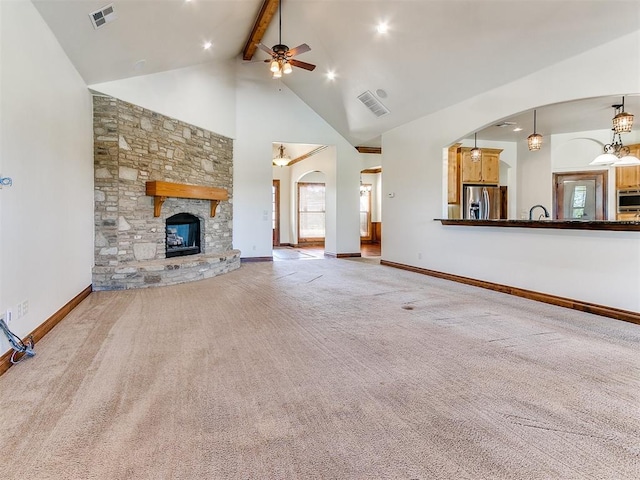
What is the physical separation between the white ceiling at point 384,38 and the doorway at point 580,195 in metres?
1.17

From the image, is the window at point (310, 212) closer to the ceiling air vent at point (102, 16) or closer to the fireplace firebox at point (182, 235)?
the fireplace firebox at point (182, 235)

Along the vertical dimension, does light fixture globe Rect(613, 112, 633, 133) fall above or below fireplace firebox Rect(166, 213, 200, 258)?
above

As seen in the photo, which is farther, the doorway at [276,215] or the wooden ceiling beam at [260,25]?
the doorway at [276,215]

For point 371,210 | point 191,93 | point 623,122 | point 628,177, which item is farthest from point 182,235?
point 628,177

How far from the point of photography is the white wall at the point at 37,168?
2533 mm

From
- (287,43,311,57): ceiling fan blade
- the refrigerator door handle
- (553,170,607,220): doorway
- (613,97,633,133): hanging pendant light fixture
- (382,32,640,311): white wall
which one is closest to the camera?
(382,32,640,311): white wall

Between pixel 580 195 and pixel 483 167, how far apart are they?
2.31m

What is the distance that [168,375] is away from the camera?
7.58 feet

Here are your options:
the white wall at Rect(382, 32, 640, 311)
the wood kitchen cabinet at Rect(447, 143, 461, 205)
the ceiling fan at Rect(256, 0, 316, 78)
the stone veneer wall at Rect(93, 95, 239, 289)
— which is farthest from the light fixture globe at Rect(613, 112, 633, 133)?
the stone veneer wall at Rect(93, 95, 239, 289)

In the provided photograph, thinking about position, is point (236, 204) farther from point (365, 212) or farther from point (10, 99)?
point (365, 212)

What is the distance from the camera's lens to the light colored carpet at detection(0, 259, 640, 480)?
4.90 feet

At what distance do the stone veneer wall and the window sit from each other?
20.3 ft

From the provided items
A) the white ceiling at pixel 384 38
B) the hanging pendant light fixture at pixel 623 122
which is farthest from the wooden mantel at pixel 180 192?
the hanging pendant light fixture at pixel 623 122

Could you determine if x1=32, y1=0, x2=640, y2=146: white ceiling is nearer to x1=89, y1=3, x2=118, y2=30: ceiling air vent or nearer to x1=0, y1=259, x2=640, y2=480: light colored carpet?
x1=89, y1=3, x2=118, y2=30: ceiling air vent
